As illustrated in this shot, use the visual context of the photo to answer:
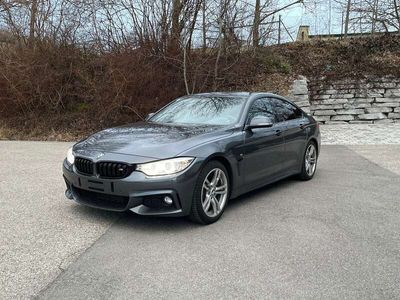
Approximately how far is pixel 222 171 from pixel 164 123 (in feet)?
4.27

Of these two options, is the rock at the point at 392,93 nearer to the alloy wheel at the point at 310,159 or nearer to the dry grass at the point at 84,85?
the dry grass at the point at 84,85

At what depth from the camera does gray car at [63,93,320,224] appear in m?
4.66

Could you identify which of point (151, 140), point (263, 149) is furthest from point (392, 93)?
point (151, 140)

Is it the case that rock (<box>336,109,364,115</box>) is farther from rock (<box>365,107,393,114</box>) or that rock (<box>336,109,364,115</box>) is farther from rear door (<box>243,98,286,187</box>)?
rear door (<box>243,98,286,187</box>)

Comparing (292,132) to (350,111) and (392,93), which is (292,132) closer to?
(350,111)

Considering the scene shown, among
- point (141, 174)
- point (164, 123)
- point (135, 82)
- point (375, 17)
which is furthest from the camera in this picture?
point (375, 17)

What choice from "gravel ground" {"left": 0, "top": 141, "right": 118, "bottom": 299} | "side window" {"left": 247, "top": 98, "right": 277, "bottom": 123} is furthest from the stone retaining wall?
"gravel ground" {"left": 0, "top": 141, "right": 118, "bottom": 299}

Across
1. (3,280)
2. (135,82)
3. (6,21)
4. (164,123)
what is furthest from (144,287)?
(6,21)

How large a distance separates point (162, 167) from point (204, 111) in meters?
1.76

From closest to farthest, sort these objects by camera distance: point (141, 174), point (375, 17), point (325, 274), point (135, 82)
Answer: point (325, 274)
point (141, 174)
point (135, 82)
point (375, 17)

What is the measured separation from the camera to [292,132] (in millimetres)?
6879

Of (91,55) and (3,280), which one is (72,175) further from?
(91,55)

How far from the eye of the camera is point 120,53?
13.9 meters

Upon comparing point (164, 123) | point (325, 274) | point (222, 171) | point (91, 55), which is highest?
point (91, 55)
